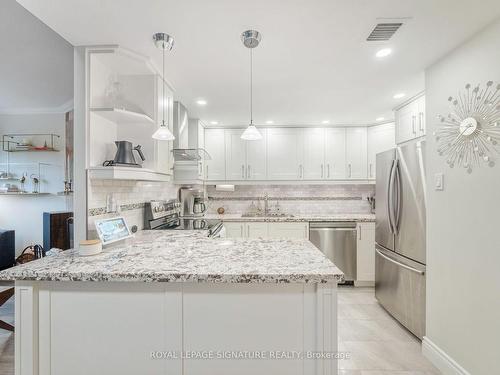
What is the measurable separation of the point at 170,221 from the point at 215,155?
1.39 m

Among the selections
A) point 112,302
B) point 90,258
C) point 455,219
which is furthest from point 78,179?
point 455,219

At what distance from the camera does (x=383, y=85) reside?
2.35 meters

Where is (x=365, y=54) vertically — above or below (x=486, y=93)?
above

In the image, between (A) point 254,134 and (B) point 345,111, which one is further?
(B) point 345,111

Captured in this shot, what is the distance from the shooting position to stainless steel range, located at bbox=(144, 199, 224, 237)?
8.26ft

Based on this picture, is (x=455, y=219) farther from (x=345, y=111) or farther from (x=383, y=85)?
(x=345, y=111)

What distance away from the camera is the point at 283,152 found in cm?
381

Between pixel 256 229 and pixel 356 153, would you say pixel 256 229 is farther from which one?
pixel 356 153

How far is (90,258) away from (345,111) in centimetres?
322

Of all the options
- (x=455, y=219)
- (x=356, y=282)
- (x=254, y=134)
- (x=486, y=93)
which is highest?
(x=486, y=93)

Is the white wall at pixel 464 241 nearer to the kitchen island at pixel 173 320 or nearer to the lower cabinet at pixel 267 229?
the kitchen island at pixel 173 320

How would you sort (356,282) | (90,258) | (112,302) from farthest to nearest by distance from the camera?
1. (356,282)
2. (90,258)
3. (112,302)

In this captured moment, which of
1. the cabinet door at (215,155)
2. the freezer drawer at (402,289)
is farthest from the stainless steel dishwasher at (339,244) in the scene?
the cabinet door at (215,155)

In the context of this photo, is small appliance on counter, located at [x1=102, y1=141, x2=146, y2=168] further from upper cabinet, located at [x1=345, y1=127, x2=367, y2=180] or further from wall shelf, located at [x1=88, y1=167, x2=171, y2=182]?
upper cabinet, located at [x1=345, y1=127, x2=367, y2=180]
